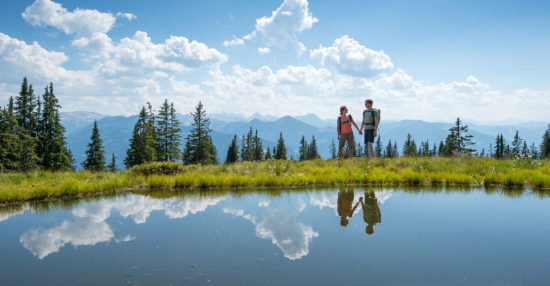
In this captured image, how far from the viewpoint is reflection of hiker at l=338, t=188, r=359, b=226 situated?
5.25 m

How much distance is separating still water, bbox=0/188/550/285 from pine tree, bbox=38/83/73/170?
43760 millimetres

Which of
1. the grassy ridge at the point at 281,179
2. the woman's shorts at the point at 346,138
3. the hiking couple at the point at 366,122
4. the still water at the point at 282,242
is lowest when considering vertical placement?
the still water at the point at 282,242

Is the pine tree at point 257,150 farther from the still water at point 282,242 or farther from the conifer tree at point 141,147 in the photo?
the still water at point 282,242

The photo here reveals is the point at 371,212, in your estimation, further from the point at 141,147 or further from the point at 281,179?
the point at 141,147

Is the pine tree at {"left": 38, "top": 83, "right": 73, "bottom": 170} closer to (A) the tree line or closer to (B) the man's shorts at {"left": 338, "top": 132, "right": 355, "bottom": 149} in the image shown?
(A) the tree line

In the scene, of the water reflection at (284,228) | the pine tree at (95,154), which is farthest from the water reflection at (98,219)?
the pine tree at (95,154)

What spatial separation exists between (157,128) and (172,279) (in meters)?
Answer: 51.1

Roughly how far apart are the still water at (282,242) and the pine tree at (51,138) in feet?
144

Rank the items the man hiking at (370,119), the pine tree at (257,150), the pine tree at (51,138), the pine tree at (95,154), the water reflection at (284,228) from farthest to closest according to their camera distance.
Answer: the pine tree at (257,150)
the pine tree at (95,154)
the pine tree at (51,138)
the man hiking at (370,119)
the water reflection at (284,228)

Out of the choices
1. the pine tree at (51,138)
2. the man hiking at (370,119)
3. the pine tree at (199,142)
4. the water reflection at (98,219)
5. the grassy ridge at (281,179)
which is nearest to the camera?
the water reflection at (98,219)

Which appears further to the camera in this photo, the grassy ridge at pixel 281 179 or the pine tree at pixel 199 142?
the pine tree at pixel 199 142

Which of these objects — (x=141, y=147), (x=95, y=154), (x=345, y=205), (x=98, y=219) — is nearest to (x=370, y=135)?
(x=345, y=205)

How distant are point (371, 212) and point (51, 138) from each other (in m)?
51.1

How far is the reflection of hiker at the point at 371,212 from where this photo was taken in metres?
4.85
